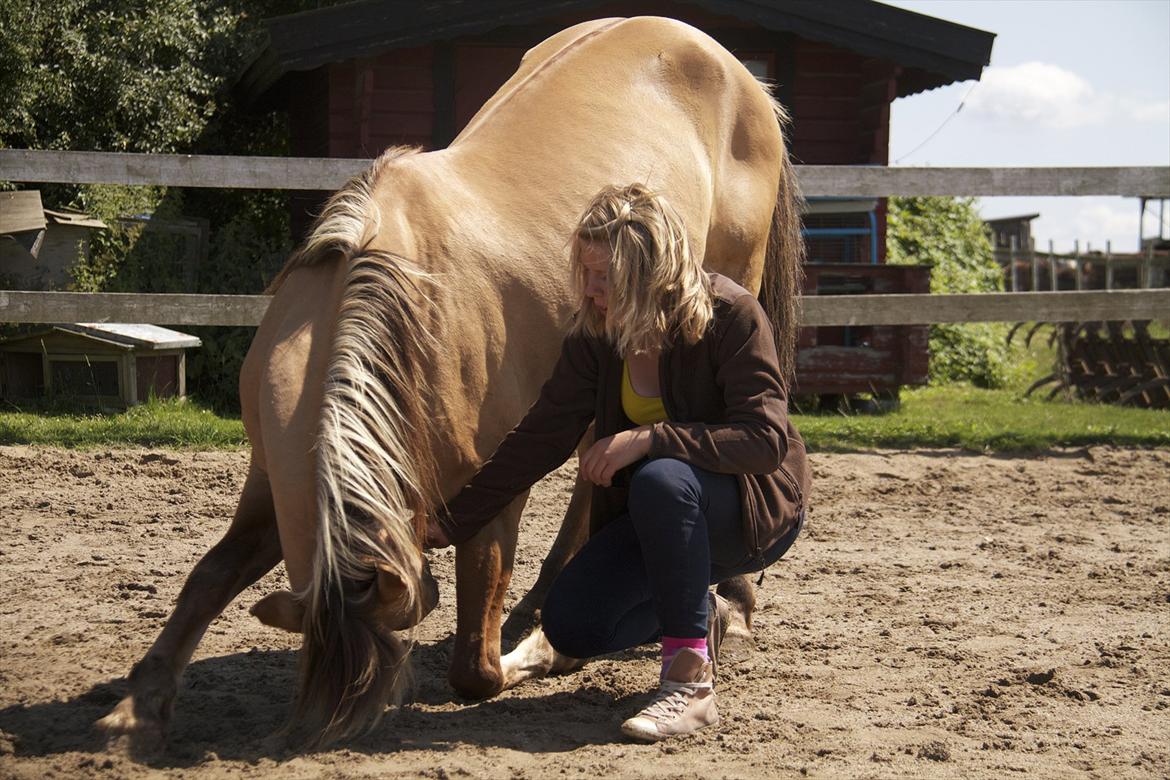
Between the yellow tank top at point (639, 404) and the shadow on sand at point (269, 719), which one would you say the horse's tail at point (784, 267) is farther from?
the shadow on sand at point (269, 719)

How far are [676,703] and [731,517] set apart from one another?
A: 474mm

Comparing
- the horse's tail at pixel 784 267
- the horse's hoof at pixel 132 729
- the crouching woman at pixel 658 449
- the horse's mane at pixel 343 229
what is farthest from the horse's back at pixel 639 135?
the horse's hoof at pixel 132 729

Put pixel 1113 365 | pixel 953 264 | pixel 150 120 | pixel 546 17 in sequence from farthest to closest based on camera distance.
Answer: pixel 953 264 → pixel 150 120 → pixel 1113 365 → pixel 546 17

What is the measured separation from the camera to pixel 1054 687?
3152 mm

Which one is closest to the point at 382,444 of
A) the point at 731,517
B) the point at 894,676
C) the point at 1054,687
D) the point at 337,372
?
the point at 337,372

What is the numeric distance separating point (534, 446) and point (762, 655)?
3.56 ft

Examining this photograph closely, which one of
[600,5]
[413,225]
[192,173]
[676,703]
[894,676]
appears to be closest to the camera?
[676,703]

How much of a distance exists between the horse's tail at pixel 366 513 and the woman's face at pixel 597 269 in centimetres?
45

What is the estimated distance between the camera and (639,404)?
303 cm

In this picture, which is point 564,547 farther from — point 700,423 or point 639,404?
point 700,423

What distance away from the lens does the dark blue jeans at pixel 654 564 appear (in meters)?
2.79

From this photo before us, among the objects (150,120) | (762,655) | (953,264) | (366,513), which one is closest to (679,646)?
(762,655)

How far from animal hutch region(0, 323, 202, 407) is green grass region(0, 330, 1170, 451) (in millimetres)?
150

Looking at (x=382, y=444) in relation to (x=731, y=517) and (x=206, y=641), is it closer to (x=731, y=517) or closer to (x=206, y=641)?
(x=731, y=517)
